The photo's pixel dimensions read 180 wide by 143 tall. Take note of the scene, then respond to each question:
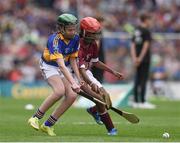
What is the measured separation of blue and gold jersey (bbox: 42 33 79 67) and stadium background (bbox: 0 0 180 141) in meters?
14.6

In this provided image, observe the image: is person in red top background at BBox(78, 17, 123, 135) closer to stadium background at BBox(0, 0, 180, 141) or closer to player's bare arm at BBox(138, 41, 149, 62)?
player's bare arm at BBox(138, 41, 149, 62)

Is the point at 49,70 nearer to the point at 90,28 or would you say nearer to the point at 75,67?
Answer: the point at 75,67

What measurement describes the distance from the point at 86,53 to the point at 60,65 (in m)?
0.88

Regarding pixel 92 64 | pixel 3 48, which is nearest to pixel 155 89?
pixel 3 48

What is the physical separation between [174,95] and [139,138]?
16.5 meters

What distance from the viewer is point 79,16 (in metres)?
28.2

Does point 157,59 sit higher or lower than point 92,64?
lower

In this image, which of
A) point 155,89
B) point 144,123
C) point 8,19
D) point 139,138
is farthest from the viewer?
point 8,19

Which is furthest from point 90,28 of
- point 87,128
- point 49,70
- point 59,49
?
point 87,128

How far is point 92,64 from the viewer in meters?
12.9

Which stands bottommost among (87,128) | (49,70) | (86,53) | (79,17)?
(79,17)

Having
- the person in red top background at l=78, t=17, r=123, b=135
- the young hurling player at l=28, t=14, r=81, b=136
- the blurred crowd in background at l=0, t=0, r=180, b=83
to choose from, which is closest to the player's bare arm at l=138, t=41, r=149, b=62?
the blurred crowd in background at l=0, t=0, r=180, b=83

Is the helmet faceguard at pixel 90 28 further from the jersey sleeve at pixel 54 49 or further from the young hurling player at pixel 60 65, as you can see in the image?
the jersey sleeve at pixel 54 49

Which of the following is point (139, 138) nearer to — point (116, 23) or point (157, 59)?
point (157, 59)
